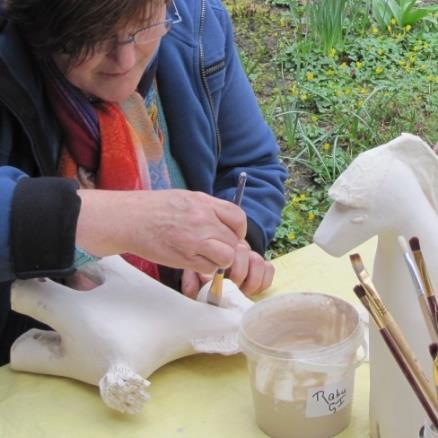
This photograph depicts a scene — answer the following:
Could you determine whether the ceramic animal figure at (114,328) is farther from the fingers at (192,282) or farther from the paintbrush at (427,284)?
the paintbrush at (427,284)

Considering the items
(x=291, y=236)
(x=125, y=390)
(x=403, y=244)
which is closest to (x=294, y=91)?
(x=291, y=236)

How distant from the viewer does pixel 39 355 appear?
964mm

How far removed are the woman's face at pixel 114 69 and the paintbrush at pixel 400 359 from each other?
49 centimetres

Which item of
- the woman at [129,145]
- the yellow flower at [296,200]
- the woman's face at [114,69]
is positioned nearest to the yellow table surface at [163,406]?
the woman at [129,145]

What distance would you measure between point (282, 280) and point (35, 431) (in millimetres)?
396

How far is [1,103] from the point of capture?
40.2 inches

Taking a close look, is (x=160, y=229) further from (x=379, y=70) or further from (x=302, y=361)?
(x=379, y=70)

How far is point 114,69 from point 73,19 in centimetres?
11

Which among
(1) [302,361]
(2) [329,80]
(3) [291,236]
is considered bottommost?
(3) [291,236]

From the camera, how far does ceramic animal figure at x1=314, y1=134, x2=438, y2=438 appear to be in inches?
29.0

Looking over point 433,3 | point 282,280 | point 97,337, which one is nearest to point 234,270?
point 282,280

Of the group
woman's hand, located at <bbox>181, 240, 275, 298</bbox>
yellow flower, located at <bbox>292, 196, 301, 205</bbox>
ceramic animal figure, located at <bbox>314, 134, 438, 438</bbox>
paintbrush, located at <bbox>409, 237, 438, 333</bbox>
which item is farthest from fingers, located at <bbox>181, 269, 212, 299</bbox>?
yellow flower, located at <bbox>292, 196, 301, 205</bbox>

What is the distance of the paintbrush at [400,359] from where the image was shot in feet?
1.90

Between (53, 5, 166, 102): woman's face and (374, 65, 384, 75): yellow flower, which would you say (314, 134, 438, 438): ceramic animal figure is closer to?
(53, 5, 166, 102): woman's face
